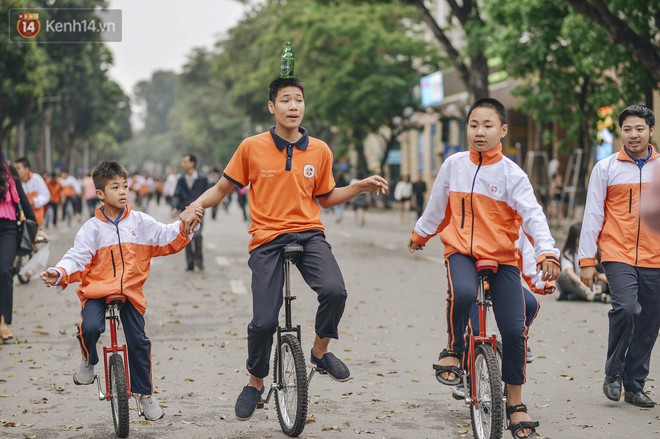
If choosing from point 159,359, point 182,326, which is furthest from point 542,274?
point 182,326

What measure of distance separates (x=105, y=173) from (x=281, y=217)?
1.02 metres

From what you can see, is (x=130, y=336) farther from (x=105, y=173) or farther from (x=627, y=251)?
(x=627, y=251)

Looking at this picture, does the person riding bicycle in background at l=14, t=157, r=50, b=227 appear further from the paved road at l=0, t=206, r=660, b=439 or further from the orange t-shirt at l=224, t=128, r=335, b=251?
the orange t-shirt at l=224, t=128, r=335, b=251

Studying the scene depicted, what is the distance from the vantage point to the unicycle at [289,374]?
5727mm

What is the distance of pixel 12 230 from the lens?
960 cm

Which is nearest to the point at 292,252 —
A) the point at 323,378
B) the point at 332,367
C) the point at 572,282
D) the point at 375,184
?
the point at 375,184

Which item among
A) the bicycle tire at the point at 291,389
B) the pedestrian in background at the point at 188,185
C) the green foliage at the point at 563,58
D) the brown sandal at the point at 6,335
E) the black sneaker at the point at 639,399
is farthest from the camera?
the green foliage at the point at 563,58

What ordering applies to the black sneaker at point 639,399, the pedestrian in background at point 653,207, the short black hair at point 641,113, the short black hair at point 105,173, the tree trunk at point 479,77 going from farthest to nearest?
the tree trunk at point 479,77 → the black sneaker at point 639,399 → the short black hair at point 641,113 → the short black hair at point 105,173 → the pedestrian in background at point 653,207

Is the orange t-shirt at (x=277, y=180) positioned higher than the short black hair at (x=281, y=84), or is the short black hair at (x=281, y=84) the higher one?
the short black hair at (x=281, y=84)

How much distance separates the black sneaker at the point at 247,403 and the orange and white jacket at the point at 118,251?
0.74 metres

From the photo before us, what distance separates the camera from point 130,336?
20.0 feet

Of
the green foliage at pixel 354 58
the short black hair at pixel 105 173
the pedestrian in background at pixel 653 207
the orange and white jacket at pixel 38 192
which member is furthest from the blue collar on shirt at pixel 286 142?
the green foliage at pixel 354 58

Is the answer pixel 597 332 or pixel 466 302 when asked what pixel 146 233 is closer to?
pixel 466 302

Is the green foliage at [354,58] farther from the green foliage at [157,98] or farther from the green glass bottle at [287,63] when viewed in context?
the green foliage at [157,98]
